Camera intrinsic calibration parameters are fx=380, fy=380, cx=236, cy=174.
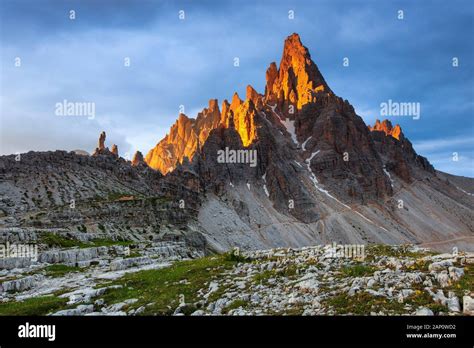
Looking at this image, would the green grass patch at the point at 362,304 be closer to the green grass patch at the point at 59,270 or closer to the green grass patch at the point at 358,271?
the green grass patch at the point at 358,271

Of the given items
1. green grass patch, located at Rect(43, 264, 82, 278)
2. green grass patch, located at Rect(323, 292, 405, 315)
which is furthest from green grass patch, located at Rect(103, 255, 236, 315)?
green grass patch, located at Rect(43, 264, 82, 278)

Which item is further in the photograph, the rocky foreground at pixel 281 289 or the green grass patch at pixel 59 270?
the green grass patch at pixel 59 270

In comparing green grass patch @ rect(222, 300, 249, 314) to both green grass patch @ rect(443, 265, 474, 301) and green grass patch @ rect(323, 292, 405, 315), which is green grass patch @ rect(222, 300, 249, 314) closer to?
green grass patch @ rect(323, 292, 405, 315)

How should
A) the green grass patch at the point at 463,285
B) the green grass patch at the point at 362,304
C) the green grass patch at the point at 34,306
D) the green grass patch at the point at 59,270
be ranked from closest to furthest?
the green grass patch at the point at 362,304, the green grass patch at the point at 463,285, the green grass patch at the point at 34,306, the green grass patch at the point at 59,270

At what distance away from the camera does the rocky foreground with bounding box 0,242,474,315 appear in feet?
47.5

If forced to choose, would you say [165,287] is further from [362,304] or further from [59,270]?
[59,270]

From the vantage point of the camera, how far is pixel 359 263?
22.5m

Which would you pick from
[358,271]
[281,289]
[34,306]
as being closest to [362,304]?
[281,289]

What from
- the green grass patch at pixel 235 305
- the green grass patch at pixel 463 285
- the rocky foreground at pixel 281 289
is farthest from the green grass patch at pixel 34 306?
the green grass patch at pixel 463 285

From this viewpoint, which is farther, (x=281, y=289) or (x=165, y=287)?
(x=165, y=287)

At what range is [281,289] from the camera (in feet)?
61.2

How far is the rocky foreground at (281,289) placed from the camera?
47.5ft

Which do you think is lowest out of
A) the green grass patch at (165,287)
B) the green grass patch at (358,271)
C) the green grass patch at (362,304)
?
the green grass patch at (165,287)
